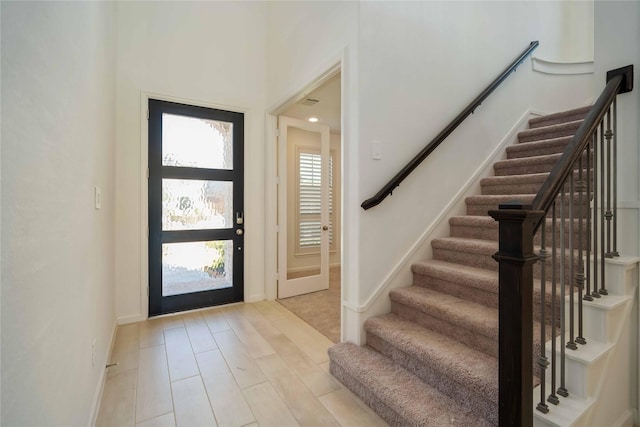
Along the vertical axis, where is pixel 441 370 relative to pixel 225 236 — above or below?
below

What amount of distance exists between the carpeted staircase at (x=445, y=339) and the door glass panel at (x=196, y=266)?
1.84 metres

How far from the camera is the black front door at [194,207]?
121 inches

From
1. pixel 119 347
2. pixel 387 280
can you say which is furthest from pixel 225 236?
pixel 387 280

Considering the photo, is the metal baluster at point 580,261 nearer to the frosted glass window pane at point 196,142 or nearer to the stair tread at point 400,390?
the stair tread at point 400,390

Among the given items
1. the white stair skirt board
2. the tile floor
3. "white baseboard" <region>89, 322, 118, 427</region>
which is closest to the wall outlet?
"white baseboard" <region>89, 322, 118, 427</region>

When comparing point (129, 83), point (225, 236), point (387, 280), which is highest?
point (129, 83)

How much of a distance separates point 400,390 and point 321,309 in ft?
5.71

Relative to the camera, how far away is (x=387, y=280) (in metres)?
2.28

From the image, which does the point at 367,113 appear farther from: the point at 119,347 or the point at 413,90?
the point at 119,347

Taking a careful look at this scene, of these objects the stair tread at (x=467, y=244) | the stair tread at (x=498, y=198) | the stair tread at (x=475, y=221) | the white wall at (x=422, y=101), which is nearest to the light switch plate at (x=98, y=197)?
the white wall at (x=422, y=101)

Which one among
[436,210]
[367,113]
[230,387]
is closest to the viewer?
[230,387]

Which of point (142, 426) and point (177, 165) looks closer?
point (142, 426)

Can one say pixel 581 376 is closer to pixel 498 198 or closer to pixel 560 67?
pixel 498 198

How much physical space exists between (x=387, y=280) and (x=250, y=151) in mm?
2233
